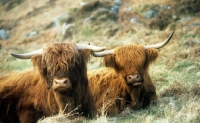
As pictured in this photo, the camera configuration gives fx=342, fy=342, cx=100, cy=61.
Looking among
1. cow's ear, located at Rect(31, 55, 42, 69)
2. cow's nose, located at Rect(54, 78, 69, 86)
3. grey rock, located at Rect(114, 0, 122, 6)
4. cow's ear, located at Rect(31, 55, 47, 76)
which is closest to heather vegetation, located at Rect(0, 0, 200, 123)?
grey rock, located at Rect(114, 0, 122, 6)

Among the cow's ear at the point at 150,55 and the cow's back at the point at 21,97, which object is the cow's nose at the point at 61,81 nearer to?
the cow's back at the point at 21,97

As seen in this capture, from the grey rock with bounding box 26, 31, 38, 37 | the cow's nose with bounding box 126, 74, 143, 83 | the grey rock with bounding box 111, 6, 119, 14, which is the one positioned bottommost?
the grey rock with bounding box 26, 31, 38, 37

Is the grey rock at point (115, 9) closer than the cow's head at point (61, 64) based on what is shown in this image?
No

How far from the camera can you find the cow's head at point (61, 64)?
13.3 feet

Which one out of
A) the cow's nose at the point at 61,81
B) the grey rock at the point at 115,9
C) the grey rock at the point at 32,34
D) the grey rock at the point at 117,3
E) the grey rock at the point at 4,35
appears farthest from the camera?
the grey rock at the point at 4,35

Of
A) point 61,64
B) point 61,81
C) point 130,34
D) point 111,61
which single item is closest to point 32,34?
point 130,34

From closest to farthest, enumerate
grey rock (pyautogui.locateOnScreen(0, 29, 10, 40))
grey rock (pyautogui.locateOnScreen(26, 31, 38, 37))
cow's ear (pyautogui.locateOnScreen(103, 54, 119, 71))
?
cow's ear (pyautogui.locateOnScreen(103, 54, 119, 71)), grey rock (pyautogui.locateOnScreen(26, 31, 38, 37)), grey rock (pyautogui.locateOnScreen(0, 29, 10, 40))

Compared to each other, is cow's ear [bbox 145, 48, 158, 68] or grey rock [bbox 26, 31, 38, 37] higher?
cow's ear [bbox 145, 48, 158, 68]

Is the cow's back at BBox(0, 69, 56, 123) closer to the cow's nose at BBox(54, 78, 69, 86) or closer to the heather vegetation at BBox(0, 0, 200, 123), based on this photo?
the heather vegetation at BBox(0, 0, 200, 123)

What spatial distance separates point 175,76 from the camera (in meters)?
7.05

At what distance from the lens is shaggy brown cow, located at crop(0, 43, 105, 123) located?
4191mm

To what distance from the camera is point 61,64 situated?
13.6ft

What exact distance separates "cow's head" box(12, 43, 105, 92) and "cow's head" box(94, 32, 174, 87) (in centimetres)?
75

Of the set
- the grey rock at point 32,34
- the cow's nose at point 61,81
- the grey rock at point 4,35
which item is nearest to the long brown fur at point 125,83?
the cow's nose at point 61,81
